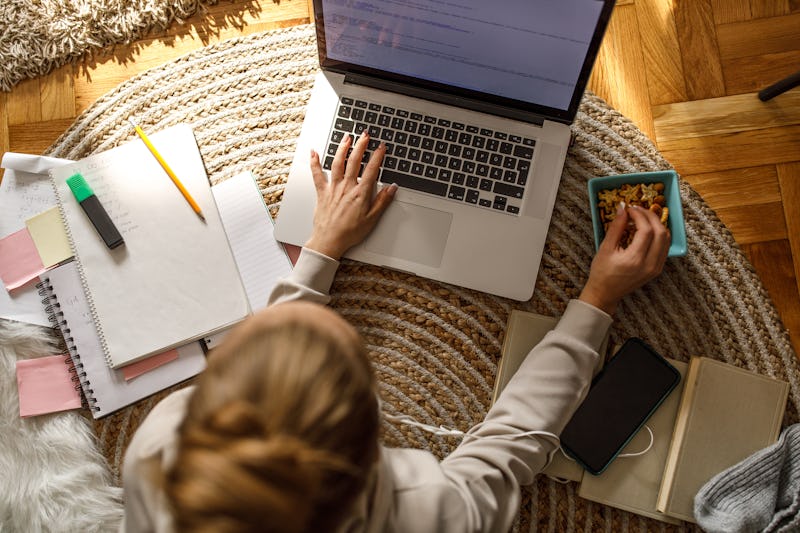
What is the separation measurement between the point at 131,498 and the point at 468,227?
0.52m

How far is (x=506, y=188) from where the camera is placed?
86cm

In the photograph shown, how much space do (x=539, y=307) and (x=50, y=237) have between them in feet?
2.40

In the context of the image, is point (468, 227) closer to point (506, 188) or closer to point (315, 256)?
point (506, 188)

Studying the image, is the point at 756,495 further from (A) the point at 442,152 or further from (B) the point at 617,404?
(A) the point at 442,152

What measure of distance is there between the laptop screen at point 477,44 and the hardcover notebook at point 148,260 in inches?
12.0

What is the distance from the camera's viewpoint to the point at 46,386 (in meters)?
0.92

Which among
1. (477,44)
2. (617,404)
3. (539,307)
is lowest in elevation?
(617,404)

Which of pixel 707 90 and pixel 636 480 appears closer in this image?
pixel 636 480

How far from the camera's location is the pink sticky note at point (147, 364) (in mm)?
907

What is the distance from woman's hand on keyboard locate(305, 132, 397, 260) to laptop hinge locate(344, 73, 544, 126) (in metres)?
0.08

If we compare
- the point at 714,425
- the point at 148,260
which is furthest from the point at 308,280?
the point at 714,425

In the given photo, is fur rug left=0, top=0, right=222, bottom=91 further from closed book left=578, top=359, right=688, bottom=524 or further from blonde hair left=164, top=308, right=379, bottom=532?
closed book left=578, top=359, right=688, bottom=524

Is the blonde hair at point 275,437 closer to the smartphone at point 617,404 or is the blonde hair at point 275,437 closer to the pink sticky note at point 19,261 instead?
the smartphone at point 617,404

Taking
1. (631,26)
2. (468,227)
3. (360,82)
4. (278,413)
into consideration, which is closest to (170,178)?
(360,82)
